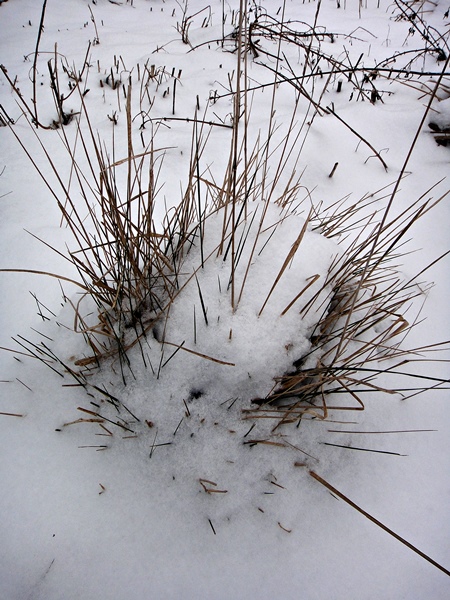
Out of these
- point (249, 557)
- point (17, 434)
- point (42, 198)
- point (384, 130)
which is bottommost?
point (249, 557)

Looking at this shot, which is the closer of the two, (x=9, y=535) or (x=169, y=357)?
(x=9, y=535)

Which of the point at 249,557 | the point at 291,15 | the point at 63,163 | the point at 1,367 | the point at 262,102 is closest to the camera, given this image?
the point at 249,557

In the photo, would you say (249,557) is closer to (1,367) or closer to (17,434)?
(17,434)

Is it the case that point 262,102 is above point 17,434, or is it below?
above

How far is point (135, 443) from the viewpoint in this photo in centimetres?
93

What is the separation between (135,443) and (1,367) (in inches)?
20.5

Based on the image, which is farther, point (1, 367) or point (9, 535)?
point (1, 367)

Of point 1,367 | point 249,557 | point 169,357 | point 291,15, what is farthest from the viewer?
point 291,15

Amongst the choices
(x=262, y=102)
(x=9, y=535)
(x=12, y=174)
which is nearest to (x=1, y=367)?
(x=9, y=535)


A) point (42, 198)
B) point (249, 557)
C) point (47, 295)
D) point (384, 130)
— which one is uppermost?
point (384, 130)

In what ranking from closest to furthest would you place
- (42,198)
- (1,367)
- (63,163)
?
(1,367) < (42,198) < (63,163)

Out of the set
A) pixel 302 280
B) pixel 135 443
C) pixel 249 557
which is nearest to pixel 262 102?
pixel 302 280

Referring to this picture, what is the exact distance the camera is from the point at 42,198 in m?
1.63

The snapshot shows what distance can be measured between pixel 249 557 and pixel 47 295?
1.06 m
